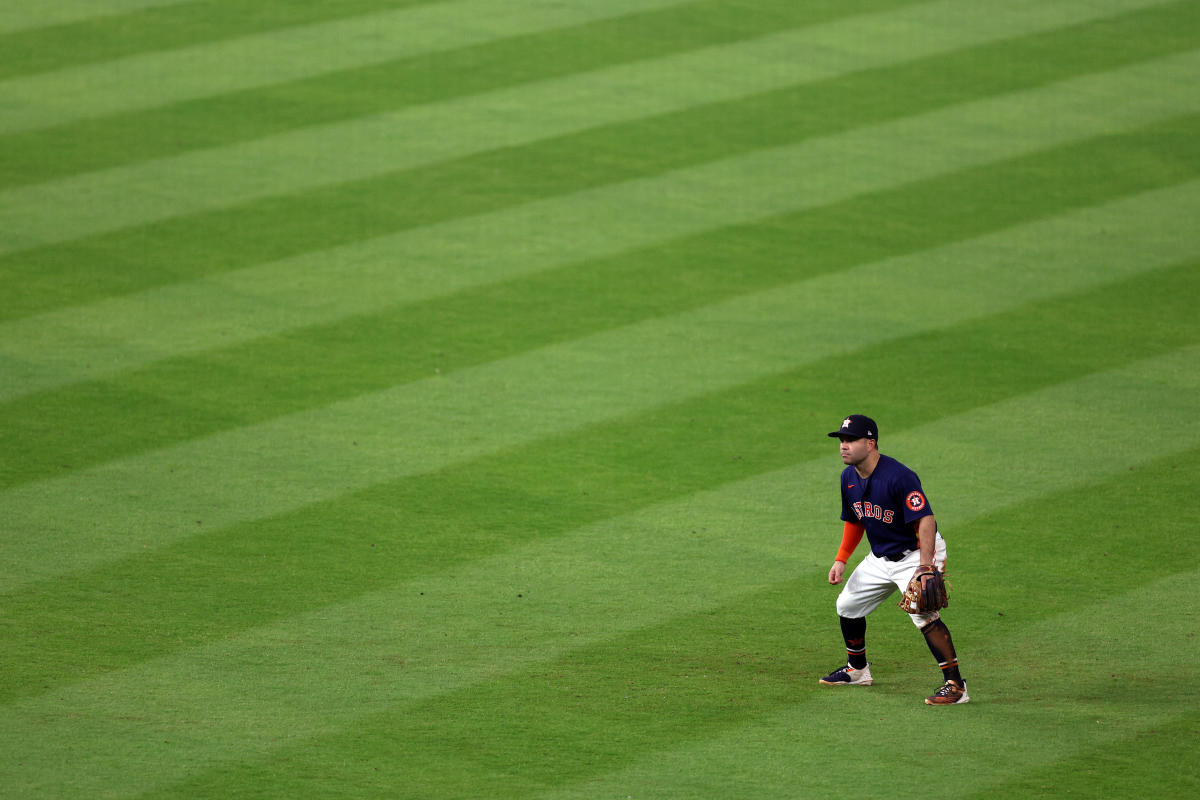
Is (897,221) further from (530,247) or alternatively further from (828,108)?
(530,247)

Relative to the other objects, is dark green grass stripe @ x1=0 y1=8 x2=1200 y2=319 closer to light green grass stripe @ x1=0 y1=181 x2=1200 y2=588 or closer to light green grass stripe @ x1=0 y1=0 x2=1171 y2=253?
light green grass stripe @ x1=0 y1=0 x2=1171 y2=253

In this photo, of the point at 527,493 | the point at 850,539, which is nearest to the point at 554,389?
the point at 527,493

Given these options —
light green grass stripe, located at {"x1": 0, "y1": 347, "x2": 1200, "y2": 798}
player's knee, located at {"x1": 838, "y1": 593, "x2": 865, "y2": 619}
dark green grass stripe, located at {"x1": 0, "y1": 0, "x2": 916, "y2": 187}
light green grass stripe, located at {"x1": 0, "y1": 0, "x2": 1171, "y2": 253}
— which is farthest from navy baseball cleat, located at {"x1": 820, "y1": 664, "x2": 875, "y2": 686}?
dark green grass stripe, located at {"x1": 0, "y1": 0, "x2": 916, "y2": 187}

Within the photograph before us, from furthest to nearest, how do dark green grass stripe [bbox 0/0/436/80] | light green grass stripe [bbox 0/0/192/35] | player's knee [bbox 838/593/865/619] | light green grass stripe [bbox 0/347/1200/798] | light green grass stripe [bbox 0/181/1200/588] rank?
light green grass stripe [bbox 0/0/192/35], dark green grass stripe [bbox 0/0/436/80], light green grass stripe [bbox 0/181/1200/588], player's knee [bbox 838/593/865/619], light green grass stripe [bbox 0/347/1200/798]

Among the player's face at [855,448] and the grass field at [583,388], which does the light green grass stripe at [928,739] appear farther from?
the player's face at [855,448]

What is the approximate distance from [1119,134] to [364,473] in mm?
10847

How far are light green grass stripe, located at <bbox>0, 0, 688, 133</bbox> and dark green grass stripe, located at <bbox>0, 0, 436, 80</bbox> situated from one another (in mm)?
198

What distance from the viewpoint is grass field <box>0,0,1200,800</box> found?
7.30 m

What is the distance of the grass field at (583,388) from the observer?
730cm

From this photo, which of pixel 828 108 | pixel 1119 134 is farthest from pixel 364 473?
pixel 1119 134

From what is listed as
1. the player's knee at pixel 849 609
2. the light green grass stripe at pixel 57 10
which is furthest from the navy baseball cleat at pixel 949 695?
the light green grass stripe at pixel 57 10

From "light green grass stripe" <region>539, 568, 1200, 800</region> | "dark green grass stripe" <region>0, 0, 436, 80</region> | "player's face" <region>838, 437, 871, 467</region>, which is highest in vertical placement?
"dark green grass stripe" <region>0, 0, 436, 80</region>

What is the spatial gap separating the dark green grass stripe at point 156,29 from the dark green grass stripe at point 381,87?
1709 mm

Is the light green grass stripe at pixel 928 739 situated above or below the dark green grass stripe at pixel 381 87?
below
